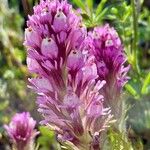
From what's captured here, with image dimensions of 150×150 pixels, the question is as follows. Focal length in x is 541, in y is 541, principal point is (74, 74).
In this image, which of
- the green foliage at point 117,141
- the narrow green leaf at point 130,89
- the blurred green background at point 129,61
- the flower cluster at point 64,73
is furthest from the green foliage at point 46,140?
the flower cluster at point 64,73

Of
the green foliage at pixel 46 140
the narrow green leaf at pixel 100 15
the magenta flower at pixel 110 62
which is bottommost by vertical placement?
the green foliage at pixel 46 140

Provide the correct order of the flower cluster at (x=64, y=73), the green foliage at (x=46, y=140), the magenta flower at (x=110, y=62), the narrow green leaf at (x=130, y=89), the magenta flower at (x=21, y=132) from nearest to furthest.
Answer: the flower cluster at (x=64, y=73)
the magenta flower at (x=110, y=62)
the magenta flower at (x=21, y=132)
the narrow green leaf at (x=130, y=89)
the green foliage at (x=46, y=140)

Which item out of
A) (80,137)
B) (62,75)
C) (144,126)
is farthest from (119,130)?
(144,126)

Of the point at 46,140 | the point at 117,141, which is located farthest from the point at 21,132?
the point at 46,140

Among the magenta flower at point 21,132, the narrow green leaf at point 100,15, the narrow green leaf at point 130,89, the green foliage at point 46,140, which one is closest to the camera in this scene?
the magenta flower at point 21,132

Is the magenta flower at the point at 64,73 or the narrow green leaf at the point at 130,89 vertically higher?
the magenta flower at the point at 64,73

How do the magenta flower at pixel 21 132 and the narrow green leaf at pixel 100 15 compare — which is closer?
the magenta flower at pixel 21 132

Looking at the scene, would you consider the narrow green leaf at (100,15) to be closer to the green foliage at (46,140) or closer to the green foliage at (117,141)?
the green foliage at (117,141)

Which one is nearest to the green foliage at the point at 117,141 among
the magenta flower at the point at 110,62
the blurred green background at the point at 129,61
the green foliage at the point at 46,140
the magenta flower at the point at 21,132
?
the magenta flower at the point at 110,62

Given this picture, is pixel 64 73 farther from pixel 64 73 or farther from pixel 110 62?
pixel 110 62
